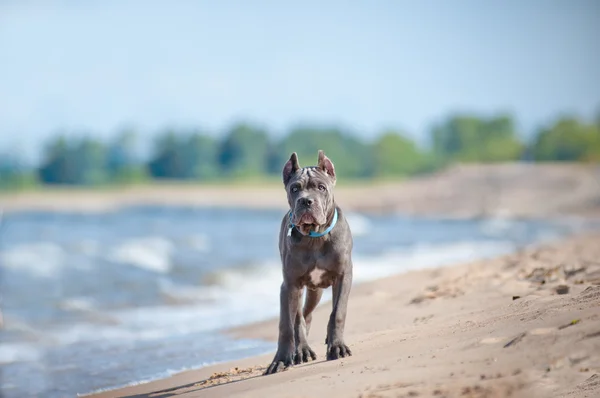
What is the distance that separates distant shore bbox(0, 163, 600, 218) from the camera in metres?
58.6

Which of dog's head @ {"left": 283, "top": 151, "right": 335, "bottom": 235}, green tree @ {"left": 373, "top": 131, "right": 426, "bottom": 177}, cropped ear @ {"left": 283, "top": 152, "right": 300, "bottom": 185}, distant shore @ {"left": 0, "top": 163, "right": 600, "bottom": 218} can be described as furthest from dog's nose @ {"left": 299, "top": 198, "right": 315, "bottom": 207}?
green tree @ {"left": 373, "top": 131, "right": 426, "bottom": 177}

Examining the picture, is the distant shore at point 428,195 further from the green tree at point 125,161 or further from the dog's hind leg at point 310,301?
the dog's hind leg at point 310,301

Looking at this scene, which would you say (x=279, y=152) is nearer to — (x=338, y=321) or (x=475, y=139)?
(x=475, y=139)

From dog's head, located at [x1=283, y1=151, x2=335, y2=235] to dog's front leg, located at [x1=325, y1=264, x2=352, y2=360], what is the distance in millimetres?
451

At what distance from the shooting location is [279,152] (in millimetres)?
104125

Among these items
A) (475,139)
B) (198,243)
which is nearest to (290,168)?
(198,243)

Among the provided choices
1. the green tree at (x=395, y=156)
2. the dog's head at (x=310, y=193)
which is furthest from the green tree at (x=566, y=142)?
the dog's head at (x=310, y=193)

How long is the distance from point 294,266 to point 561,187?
57.0 meters

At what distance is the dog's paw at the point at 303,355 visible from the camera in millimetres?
6777

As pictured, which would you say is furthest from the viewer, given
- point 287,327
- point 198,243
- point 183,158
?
point 183,158

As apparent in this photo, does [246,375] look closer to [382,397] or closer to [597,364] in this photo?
[382,397]

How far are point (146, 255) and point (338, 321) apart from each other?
15834 millimetres

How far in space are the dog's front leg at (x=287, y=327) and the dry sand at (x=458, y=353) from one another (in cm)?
13

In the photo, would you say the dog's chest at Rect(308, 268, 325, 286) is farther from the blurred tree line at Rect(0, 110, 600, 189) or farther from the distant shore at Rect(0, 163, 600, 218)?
the blurred tree line at Rect(0, 110, 600, 189)
